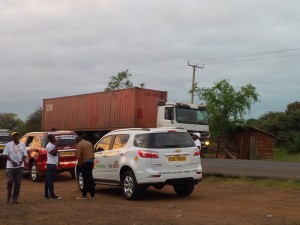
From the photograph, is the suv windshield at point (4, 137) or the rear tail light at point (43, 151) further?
the suv windshield at point (4, 137)

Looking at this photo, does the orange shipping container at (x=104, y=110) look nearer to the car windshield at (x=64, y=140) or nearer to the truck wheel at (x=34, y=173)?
the car windshield at (x=64, y=140)

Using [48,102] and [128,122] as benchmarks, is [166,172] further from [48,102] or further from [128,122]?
[48,102]

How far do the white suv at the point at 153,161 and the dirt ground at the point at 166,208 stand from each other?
1.64 ft

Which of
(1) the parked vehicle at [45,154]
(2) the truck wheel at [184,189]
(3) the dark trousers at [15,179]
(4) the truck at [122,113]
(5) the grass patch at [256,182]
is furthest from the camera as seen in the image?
(4) the truck at [122,113]

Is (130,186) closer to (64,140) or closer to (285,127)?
(64,140)

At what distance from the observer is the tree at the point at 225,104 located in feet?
160

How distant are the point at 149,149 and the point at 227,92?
39895 millimetres

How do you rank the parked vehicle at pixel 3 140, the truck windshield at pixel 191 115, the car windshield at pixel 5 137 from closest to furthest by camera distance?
the parked vehicle at pixel 3 140 < the car windshield at pixel 5 137 < the truck windshield at pixel 191 115

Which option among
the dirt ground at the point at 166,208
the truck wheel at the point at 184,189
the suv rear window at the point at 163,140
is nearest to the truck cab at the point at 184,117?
the dirt ground at the point at 166,208

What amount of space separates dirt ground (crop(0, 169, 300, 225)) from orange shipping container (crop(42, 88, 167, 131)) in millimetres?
13498

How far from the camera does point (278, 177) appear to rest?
1503 centimetres

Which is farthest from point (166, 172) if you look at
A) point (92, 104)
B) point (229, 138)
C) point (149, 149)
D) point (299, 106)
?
point (299, 106)

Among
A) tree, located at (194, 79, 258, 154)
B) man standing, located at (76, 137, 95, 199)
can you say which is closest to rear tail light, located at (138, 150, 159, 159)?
man standing, located at (76, 137, 95, 199)

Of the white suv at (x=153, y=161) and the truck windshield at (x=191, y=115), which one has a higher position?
the truck windshield at (x=191, y=115)
